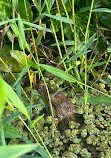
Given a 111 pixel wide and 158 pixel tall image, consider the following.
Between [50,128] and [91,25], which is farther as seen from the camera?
[91,25]

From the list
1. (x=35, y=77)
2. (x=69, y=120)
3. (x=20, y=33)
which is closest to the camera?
(x=20, y=33)

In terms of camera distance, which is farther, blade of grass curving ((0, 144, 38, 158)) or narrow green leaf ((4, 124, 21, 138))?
narrow green leaf ((4, 124, 21, 138))

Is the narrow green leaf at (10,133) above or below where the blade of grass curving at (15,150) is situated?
below

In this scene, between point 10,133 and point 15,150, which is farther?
point 10,133

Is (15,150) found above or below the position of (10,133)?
above

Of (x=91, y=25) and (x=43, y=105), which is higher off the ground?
(x=91, y=25)

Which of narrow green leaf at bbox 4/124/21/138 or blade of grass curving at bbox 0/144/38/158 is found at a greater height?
blade of grass curving at bbox 0/144/38/158

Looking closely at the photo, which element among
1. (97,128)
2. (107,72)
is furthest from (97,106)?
(107,72)

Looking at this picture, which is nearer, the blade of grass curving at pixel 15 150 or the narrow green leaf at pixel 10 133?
the blade of grass curving at pixel 15 150

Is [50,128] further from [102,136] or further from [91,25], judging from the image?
[91,25]

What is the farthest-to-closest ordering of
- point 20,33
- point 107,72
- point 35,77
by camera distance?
point 107,72 < point 35,77 < point 20,33

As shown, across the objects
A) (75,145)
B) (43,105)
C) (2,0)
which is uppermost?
(2,0)
